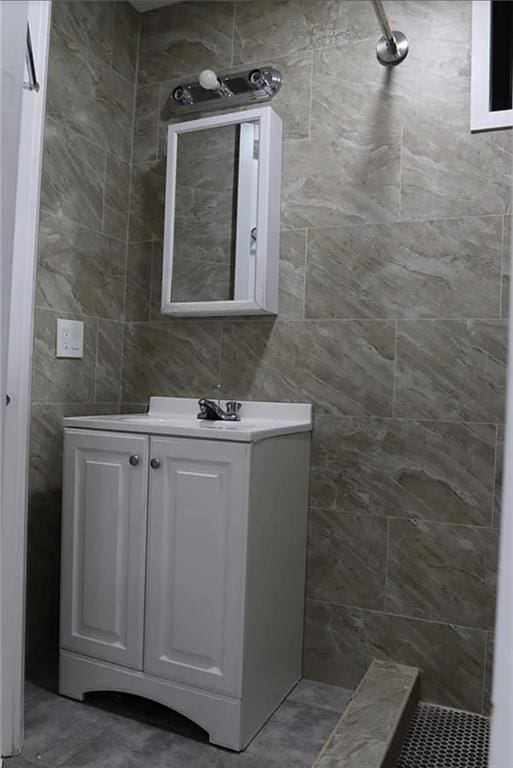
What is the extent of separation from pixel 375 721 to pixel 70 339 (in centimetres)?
147

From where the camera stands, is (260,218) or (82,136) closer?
(260,218)

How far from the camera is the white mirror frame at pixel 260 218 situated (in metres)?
1.95

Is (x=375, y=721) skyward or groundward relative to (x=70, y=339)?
groundward

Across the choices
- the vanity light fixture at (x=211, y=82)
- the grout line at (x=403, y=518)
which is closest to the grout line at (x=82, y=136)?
the vanity light fixture at (x=211, y=82)

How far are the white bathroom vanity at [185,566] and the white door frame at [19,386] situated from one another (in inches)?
9.8

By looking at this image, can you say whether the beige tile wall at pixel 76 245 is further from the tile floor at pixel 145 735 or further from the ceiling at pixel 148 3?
the tile floor at pixel 145 735

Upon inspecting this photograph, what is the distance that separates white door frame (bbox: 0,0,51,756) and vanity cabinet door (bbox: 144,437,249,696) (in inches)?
13.3

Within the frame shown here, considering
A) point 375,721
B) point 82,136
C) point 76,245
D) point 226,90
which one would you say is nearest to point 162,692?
point 375,721

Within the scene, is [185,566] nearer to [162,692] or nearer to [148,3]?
[162,692]

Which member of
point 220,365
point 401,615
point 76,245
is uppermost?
point 76,245

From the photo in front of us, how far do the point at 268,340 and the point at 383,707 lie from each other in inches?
45.2

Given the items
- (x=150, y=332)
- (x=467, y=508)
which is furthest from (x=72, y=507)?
(x=467, y=508)

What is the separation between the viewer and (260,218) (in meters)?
1.95

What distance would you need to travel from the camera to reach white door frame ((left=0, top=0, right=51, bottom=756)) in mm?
1485
